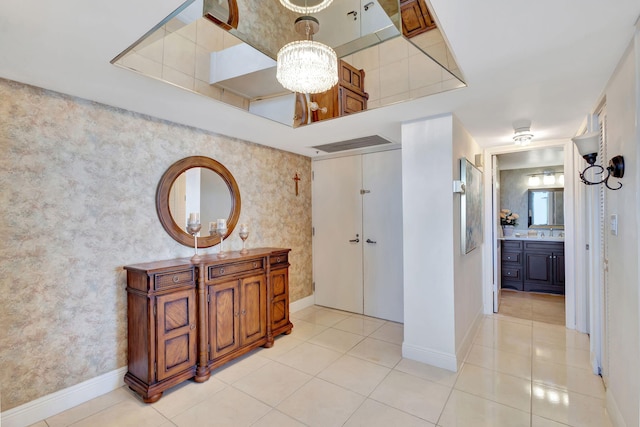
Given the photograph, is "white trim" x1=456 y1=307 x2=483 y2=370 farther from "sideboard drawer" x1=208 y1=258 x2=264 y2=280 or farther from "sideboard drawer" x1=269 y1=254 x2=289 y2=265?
"sideboard drawer" x1=208 y1=258 x2=264 y2=280

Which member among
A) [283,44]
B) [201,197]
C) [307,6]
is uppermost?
[307,6]

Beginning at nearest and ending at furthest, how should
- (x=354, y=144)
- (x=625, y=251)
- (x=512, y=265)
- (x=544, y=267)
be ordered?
(x=625, y=251) → (x=354, y=144) → (x=544, y=267) → (x=512, y=265)

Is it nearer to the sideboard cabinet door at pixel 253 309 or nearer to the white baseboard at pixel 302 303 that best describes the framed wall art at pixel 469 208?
the sideboard cabinet door at pixel 253 309

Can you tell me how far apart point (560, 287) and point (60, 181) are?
6238 millimetres

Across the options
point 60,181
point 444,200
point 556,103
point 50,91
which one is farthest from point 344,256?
point 50,91

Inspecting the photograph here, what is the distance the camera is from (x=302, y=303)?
13.6 ft

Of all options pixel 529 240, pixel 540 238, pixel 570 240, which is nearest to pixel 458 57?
pixel 570 240

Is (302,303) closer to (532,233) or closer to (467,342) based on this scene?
(467,342)

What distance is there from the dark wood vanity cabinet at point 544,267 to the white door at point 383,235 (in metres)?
2.68

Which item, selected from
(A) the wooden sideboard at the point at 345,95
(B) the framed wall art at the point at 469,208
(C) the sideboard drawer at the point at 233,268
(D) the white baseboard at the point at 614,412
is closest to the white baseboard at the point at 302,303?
(C) the sideboard drawer at the point at 233,268

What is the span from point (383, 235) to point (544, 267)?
Answer: 2.99 metres

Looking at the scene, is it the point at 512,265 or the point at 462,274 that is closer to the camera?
the point at 462,274

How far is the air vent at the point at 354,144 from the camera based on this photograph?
3.32 meters

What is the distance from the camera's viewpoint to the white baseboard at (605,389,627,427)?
1.66 meters
